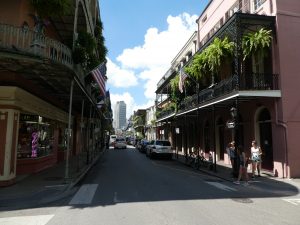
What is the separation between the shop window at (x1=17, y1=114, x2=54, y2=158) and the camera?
16.6m

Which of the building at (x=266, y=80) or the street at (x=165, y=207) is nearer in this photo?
the street at (x=165, y=207)

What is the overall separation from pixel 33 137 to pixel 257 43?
12.5 meters

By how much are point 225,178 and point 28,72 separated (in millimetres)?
10294

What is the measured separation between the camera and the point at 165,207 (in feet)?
31.4

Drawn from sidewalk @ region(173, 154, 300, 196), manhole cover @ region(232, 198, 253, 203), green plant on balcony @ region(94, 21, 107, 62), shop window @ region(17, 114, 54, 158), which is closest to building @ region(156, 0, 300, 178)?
sidewalk @ region(173, 154, 300, 196)

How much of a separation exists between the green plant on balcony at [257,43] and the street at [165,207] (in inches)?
286

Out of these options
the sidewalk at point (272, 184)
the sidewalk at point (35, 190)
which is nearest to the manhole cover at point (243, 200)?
the sidewalk at point (272, 184)

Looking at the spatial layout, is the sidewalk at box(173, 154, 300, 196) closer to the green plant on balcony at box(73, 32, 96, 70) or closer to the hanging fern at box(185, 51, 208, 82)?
the hanging fern at box(185, 51, 208, 82)

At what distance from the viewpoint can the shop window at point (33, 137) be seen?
54.3 ft

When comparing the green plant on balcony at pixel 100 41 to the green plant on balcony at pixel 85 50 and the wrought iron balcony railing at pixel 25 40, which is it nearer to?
the green plant on balcony at pixel 85 50

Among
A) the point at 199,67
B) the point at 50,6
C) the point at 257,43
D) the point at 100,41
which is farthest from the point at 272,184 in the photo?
the point at 100,41

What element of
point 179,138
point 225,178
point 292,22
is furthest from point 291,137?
point 179,138

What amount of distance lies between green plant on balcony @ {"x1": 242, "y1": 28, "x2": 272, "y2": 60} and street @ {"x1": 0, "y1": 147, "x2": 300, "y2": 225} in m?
7.26

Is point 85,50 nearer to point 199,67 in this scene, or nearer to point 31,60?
point 31,60
